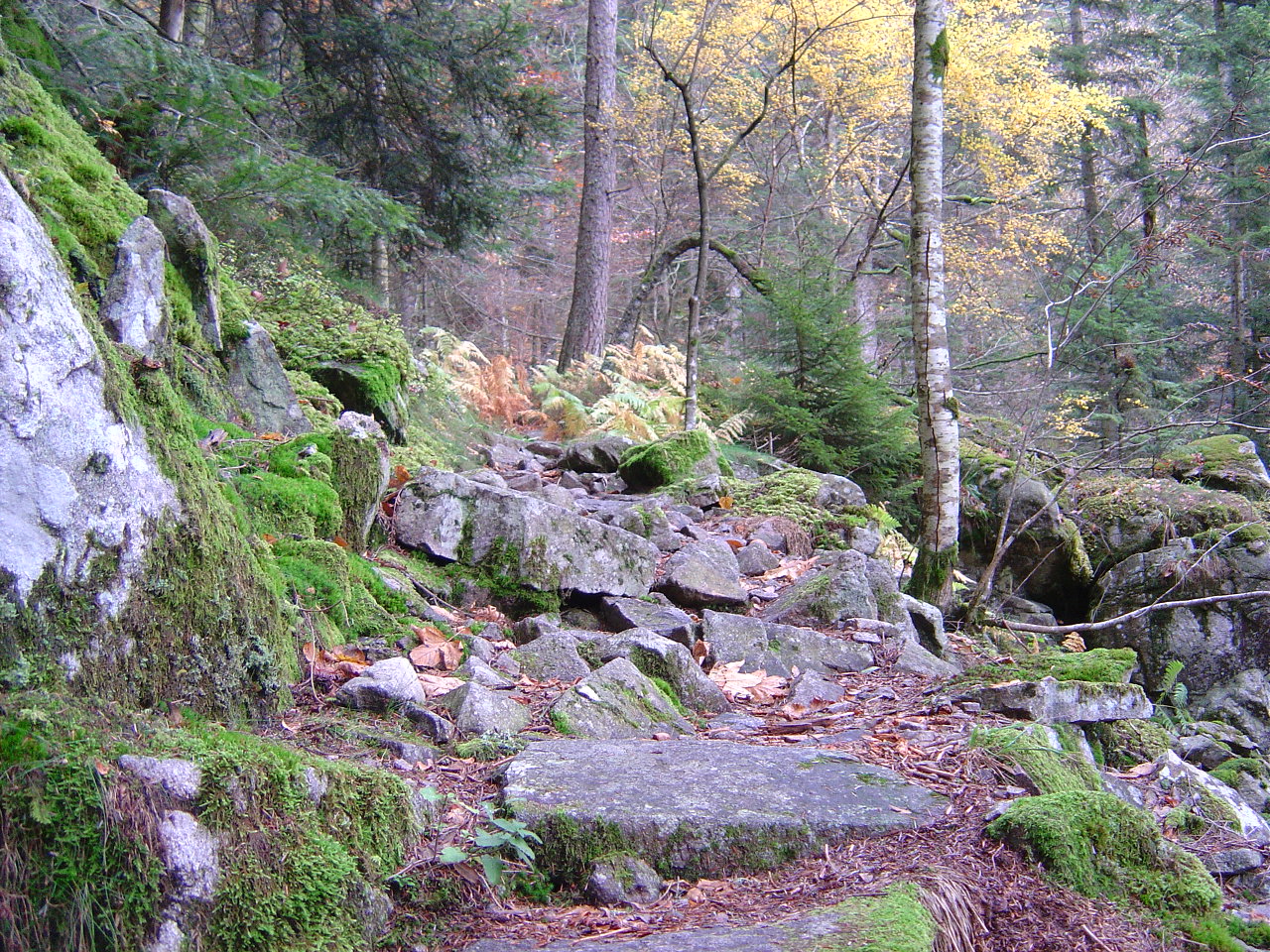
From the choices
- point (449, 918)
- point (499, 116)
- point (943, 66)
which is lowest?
point (449, 918)

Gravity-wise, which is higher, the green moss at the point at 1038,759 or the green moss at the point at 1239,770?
Answer: the green moss at the point at 1038,759

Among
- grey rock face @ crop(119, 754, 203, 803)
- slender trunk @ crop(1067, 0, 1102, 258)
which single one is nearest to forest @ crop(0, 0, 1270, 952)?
grey rock face @ crop(119, 754, 203, 803)

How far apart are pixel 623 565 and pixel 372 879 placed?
3232mm

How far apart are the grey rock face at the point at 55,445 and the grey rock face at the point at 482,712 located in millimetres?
1222

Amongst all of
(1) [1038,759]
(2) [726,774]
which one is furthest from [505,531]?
(1) [1038,759]

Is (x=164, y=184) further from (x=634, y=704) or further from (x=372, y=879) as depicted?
(x=372, y=879)

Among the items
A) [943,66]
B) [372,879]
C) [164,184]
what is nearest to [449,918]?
[372,879]

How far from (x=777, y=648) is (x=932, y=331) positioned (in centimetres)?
294

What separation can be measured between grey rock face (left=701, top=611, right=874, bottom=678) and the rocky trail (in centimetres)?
1

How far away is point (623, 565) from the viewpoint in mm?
5082

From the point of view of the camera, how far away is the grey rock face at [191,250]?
A: 462 centimetres

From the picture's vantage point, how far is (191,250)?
15.3 ft

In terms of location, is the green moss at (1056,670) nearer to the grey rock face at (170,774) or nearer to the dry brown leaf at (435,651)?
the dry brown leaf at (435,651)

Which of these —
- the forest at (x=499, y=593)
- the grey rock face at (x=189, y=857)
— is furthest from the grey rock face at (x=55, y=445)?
the grey rock face at (x=189, y=857)
